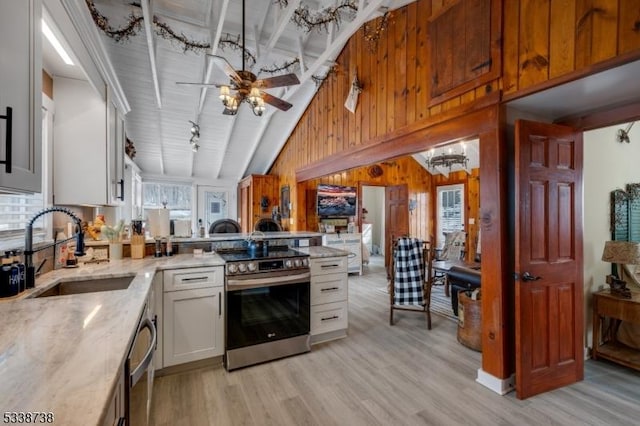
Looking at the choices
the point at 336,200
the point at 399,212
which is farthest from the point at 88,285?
the point at 399,212

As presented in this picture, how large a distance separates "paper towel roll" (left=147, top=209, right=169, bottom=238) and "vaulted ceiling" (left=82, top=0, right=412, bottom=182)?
208 centimetres

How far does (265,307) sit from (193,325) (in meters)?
0.63

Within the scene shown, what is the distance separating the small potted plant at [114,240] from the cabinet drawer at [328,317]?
6.31ft

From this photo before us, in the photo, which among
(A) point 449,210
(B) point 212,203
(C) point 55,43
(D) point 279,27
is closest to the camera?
(C) point 55,43

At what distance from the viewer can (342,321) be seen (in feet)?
10.4

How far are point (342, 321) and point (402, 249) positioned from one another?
1175 mm

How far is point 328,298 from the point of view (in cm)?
309

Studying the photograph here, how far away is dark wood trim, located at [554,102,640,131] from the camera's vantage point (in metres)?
2.12

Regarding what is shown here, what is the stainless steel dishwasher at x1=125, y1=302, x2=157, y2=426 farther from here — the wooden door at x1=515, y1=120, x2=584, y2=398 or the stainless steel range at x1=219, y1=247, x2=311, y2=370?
the wooden door at x1=515, y1=120, x2=584, y2=398

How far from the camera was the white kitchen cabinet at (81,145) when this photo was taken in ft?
7.41

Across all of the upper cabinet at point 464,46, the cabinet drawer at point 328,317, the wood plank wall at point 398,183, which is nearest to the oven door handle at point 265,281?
the cabinet drawer at point 328,317

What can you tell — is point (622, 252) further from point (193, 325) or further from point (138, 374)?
point (193, 325)

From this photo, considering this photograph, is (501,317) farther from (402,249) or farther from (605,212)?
(605,212)

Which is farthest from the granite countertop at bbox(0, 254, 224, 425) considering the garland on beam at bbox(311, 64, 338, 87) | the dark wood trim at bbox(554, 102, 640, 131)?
the garland on beam at bbox(311, 64, 338, 87)
